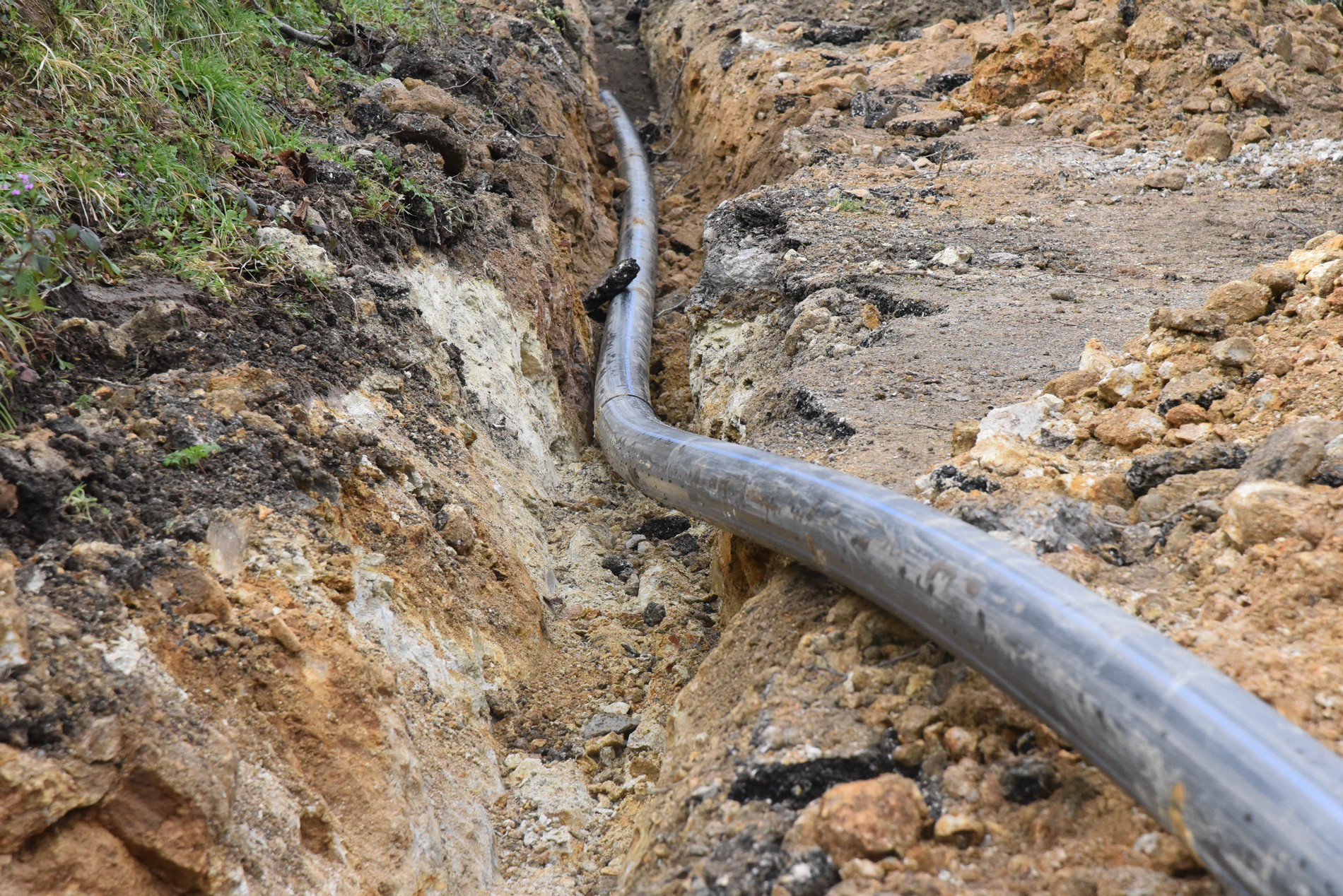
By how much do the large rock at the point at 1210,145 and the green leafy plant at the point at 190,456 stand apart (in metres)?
7.06

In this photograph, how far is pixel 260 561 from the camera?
2.57 metres

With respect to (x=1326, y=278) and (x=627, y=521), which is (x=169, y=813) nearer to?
(x=627, y=521)

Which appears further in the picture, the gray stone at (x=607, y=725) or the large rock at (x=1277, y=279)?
the gray stone at (x=607, y=725)

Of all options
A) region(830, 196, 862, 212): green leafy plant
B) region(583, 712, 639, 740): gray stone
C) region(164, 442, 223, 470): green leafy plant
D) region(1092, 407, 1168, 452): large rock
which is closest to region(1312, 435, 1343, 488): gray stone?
region(1092, 407, 1168, 452): large rock

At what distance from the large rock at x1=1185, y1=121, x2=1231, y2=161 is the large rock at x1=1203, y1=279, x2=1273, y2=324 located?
4.05 meters

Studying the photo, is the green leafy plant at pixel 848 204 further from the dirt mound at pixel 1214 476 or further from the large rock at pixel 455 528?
the large rock at pixel 455 528

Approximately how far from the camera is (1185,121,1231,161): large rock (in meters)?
6.31

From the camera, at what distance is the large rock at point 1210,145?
248 inches

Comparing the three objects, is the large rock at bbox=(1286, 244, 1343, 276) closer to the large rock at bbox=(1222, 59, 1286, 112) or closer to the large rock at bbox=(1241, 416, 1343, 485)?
the large rock at bbox=(1241, 416, 1343, 485)

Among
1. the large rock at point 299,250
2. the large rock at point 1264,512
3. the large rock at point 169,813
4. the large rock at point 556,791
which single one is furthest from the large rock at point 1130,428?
the large rock at point 299,250

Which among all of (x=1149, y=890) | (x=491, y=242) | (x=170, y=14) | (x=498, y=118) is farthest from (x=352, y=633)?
(x=498, y=118)

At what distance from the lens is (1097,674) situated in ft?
5.24

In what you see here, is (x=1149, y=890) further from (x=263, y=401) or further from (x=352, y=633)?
(x=263, y=401)

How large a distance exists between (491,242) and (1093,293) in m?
3.76
